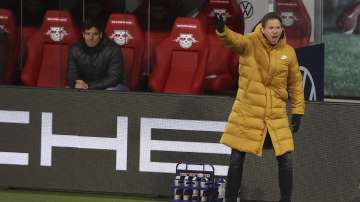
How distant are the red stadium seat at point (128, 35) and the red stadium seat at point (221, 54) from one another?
0.66 meters

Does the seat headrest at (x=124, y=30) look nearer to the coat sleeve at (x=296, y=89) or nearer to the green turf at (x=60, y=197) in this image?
the green turf at (x=60, y=197)

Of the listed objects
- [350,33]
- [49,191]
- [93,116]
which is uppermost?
[350,33]

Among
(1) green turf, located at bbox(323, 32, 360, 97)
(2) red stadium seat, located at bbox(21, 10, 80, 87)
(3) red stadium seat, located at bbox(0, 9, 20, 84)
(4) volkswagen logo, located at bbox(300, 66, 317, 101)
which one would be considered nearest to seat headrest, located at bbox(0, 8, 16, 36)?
(3) red stadium seat, located at bbox(0, 9, 20, 84)

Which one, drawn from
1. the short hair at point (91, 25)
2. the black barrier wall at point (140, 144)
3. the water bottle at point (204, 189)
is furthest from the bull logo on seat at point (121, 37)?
the water bottle at point (204, 189)

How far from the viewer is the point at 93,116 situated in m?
9.80

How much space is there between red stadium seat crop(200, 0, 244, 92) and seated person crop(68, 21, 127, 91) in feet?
2.74

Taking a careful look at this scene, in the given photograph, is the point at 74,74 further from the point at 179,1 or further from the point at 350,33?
the point at 350,33

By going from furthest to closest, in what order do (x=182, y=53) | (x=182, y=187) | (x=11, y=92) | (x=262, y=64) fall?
(x=182, y=53)
(x=11, y=92)
(x=182, y=187)
(x=262, y=64)

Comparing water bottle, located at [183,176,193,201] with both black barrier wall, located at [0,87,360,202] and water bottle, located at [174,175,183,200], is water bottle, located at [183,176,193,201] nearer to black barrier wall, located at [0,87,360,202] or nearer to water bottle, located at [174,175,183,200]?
water bottle, located at [174,175,183,200]

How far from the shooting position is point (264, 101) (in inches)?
338

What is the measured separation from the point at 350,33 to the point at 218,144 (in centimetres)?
222

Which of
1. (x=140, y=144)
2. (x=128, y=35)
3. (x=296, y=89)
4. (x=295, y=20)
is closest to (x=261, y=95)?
(x=296, y=89)

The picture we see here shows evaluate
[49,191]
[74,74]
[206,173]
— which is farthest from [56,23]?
[206,173]

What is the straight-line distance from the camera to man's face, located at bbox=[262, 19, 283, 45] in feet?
27.6
